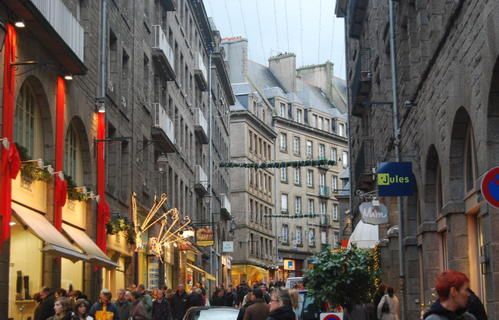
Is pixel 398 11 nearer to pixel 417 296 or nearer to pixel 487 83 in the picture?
pixel 417 296

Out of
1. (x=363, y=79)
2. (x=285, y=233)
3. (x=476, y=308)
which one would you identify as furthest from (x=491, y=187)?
(x=285, y=233)

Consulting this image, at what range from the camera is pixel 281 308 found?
10844 mm

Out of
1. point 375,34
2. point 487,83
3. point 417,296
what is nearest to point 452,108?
point 487,83

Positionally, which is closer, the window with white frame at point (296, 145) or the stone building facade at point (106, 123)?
the stone building facade at point (106, 123)

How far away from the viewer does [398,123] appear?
23.7 m

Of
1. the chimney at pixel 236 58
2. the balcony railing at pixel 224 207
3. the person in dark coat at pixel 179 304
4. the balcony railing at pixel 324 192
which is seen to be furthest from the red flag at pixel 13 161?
the balcony railing at pixel 324 192

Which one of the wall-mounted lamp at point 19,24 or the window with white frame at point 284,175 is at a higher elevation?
the window with white frame at point 284,175

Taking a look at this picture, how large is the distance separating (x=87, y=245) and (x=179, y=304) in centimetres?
601

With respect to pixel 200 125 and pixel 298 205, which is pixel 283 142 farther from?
pixel 200 125

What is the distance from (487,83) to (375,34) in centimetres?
1837

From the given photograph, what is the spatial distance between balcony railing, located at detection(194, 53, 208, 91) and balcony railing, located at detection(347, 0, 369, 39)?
16055mm

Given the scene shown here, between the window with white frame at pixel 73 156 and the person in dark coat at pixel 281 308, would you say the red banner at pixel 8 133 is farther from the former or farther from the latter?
the person in dark coat at pixel 281 308

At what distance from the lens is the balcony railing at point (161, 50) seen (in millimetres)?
35781

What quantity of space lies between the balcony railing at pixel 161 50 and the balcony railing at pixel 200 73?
526 inches
